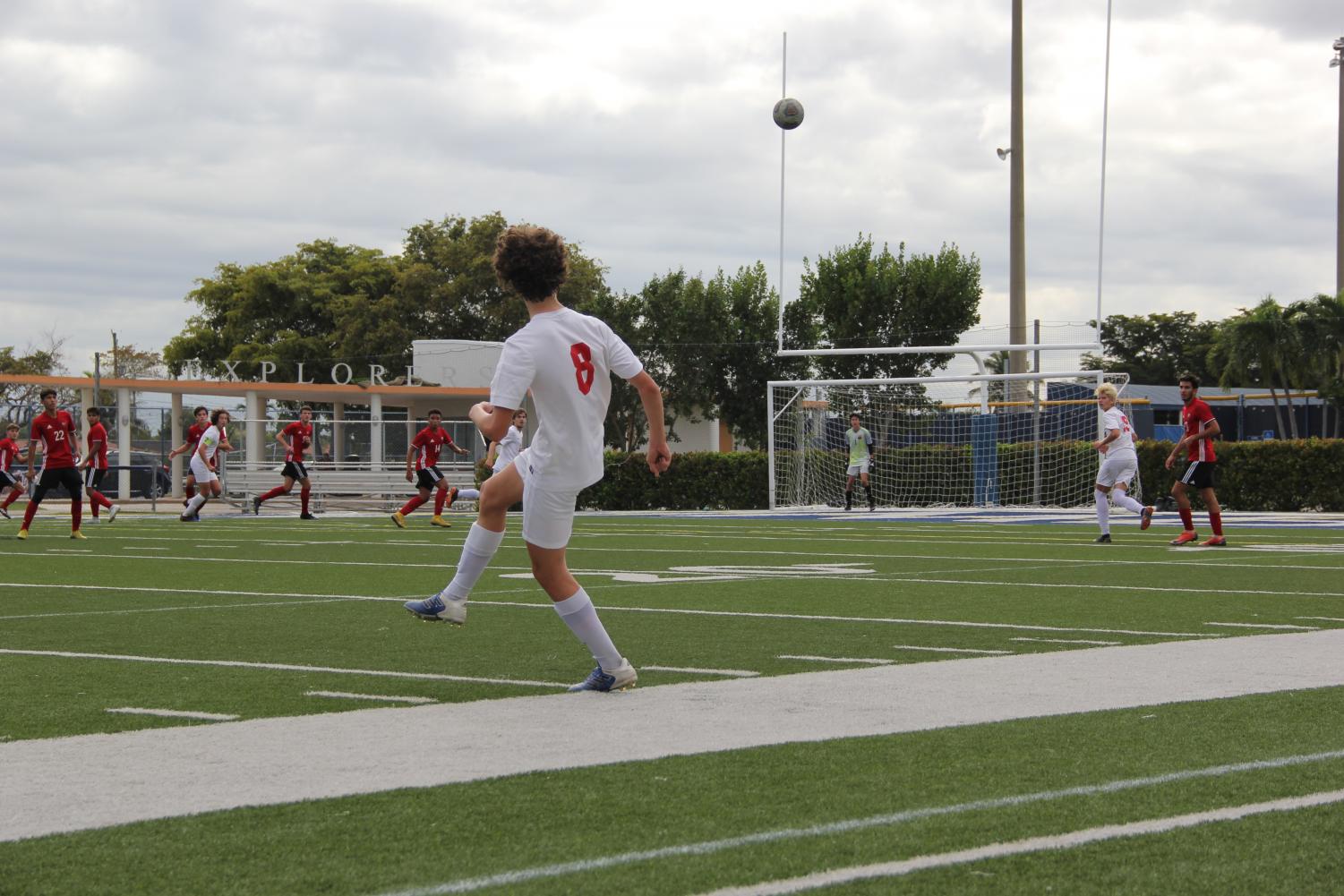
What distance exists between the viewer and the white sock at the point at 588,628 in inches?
275

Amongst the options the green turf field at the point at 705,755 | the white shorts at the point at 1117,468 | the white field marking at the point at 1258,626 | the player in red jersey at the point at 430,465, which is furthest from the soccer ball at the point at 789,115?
the white field marking at the point at 1258,626

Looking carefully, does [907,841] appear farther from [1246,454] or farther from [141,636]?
[1246,454]

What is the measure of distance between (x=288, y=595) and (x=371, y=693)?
568 cm

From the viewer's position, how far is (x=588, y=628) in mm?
7020

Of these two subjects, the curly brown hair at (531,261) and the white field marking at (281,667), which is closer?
the curly brown hair at (531,261)

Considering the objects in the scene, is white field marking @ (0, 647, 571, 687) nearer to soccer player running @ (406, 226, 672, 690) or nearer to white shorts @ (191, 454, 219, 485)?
soccer player running @ (406, 226, 672, 690)

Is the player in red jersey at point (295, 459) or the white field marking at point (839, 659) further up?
the player in red jersey at point (295, 459)

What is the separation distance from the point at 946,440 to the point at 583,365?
29533 millimetres

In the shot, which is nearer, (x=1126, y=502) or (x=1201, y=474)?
(x=1201, y=474)

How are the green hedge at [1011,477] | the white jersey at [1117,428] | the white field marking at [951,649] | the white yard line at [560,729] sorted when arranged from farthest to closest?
the green hedge at [1011,477], the white jersey at [1117,428], the white field marking at [951,649], the white yard line at [560,729]

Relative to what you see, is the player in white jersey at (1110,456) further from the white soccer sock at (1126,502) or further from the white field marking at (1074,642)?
the white field marking at (1074,642)

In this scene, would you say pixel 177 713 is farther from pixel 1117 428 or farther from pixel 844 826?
pixel 1117 428

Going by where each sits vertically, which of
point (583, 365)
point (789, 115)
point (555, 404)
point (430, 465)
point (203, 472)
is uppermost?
point (789, 115)

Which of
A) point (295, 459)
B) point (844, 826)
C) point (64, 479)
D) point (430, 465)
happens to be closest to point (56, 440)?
point (64, 479)
